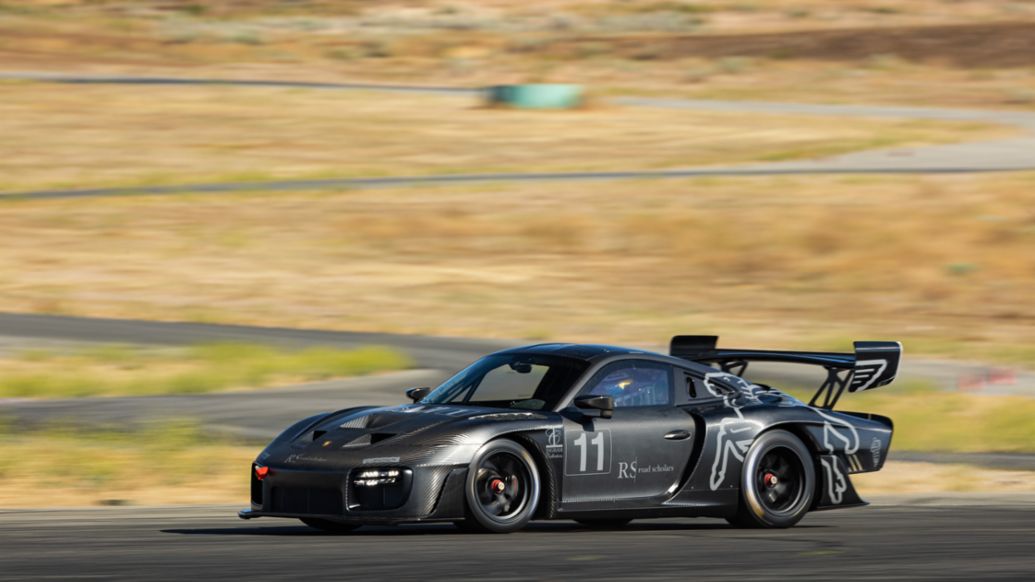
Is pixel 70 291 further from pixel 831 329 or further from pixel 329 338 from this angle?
pixel 831 329

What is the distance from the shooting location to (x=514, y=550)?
9.56 m

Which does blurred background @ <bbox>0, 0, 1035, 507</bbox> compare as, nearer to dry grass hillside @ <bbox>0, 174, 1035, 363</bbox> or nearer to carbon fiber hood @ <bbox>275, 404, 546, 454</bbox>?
dry grass hillside @ <bbox>0, 174, 1035, 363</bbox>

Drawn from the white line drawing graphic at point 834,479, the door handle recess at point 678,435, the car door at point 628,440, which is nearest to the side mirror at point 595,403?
the car door at point 628,440

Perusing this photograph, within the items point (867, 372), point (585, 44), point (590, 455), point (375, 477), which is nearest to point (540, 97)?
point (585, 44)

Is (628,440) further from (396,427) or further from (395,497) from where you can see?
(395,497)

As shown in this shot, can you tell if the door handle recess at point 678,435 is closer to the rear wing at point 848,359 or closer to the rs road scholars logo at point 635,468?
the rs road scholars logo at point 635,468

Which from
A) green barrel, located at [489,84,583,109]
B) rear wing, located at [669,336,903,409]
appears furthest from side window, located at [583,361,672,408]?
green barrel, located at [489,84,583,109]

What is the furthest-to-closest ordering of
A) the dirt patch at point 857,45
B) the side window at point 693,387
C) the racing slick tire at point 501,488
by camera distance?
the dirt patch at point 857,45
the side window at point 693,387
the racing slick tire at point 501,488

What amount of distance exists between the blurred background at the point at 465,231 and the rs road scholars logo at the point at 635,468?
4053mm

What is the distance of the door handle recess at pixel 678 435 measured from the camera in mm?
11039

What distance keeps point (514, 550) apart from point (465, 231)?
26.2 metres

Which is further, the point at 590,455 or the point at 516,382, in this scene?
the point at 516,382

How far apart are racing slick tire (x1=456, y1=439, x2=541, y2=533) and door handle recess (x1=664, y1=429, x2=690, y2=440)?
1.03 m

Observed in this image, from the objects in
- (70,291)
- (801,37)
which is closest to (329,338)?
(70,291)
